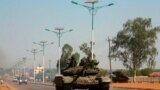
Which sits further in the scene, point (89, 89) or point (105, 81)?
point (89, 89)

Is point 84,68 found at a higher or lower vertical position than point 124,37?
lower

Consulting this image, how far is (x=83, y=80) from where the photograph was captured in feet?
106

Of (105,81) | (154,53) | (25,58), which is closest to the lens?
(105,81)

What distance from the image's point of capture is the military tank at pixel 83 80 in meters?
32.1

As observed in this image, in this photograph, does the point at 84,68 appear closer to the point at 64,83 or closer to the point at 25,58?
the point at 64,83

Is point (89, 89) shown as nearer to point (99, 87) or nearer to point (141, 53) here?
point (99, 87)

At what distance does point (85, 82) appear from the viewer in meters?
32.4

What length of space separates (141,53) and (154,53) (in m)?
3.29

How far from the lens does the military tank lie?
32066 mm

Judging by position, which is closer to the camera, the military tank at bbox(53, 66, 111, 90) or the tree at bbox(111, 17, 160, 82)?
the military tank at bbox(53, 66, 111, 90)

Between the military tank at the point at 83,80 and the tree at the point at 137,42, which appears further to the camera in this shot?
the tree at the point at 137,42

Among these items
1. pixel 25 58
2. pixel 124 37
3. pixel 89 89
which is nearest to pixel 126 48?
pixel 124 37

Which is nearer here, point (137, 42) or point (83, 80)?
point (83, 80)

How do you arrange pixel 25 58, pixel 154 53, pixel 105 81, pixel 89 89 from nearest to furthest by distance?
pixel 105 81, pixel 89 89, pixel 154 53, pixel 25 58
